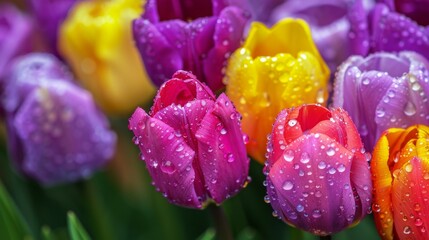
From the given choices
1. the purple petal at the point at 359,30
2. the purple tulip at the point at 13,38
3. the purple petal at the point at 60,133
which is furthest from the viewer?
the purple tulip at the point at 13,38

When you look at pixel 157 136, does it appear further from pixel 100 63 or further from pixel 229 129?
pixel 100 63

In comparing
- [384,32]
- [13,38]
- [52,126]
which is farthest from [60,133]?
[384,32]

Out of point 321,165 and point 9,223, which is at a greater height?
point 321,165

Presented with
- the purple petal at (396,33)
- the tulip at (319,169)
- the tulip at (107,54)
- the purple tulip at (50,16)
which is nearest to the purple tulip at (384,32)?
the purple petal at (396,33)

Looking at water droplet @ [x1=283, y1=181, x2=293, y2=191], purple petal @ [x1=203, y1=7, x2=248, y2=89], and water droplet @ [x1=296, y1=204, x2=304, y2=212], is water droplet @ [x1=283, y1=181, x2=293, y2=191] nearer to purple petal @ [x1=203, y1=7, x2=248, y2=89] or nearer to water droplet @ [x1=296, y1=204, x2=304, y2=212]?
water droplet @ [x1=296, y1=204, x2=304, y2=212]

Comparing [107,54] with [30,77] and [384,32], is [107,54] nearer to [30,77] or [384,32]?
[30,77]

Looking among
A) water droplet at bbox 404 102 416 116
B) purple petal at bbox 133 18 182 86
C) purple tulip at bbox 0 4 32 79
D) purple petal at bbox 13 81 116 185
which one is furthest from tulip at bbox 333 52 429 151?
purple tulip at bbox 0 4 32 79

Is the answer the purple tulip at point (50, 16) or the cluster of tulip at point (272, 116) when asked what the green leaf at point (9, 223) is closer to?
the cluster of tulip at point (272, 116)
